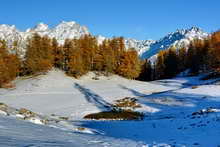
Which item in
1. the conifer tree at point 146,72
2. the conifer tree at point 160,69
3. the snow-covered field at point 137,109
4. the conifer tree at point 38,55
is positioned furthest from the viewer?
the conifer tree at point 146,72

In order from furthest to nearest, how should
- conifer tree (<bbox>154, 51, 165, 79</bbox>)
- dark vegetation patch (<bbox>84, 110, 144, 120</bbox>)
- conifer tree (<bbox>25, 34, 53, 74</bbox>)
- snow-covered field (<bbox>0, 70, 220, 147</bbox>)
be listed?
conifer tree (<bbox>154, 51, 165, 79</bbox>) < conifer tree (<bbox>25, 34, 53, 74</bbox>) < dark vegetation patch (<bbox>84, 110, 144, 120</bbox>) < snow-covered field (<bbox>0, 70, 220, 147</bbox>)

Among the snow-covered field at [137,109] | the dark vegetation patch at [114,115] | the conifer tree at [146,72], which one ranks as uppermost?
the conifer tree at [146,72]

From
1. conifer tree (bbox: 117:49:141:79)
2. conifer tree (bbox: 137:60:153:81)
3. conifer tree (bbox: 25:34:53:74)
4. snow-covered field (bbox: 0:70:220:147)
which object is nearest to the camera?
snow-covered field (bbox: 0:70:220:147)

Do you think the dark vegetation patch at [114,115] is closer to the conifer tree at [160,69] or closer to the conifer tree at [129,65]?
the conifer tree at [129,65]

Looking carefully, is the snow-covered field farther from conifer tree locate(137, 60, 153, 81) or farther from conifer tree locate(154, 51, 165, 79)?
conifer tree locate(154, 51, 165, 79)

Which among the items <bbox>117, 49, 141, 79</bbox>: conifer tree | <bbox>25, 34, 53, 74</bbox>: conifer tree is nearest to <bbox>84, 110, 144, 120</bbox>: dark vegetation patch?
<bbox>25, 34, 53, 74</bbox>: conifer tree

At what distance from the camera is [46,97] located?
50.7m

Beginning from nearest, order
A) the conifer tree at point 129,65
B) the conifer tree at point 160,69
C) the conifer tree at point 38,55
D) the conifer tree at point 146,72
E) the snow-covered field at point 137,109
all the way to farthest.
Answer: the snow-covered field at point 137,109
the conifer tree at point 38,55
the conifer tree at point 129,65
the conifer tree at point 160,69
the conifer tree at point 146,72

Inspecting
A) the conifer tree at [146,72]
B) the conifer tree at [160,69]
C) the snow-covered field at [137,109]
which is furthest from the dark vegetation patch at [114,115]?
the conifer tree at [160,69]

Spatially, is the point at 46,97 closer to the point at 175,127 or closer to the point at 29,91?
the point at 29,91

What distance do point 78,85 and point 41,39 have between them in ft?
75.8

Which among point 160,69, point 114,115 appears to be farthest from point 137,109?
point 160,69

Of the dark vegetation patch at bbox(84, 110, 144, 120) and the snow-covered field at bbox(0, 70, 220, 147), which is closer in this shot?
the snow-covered field at bbox(0, 70, 220, 147)

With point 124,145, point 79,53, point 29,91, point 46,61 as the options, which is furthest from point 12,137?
point 79,53
